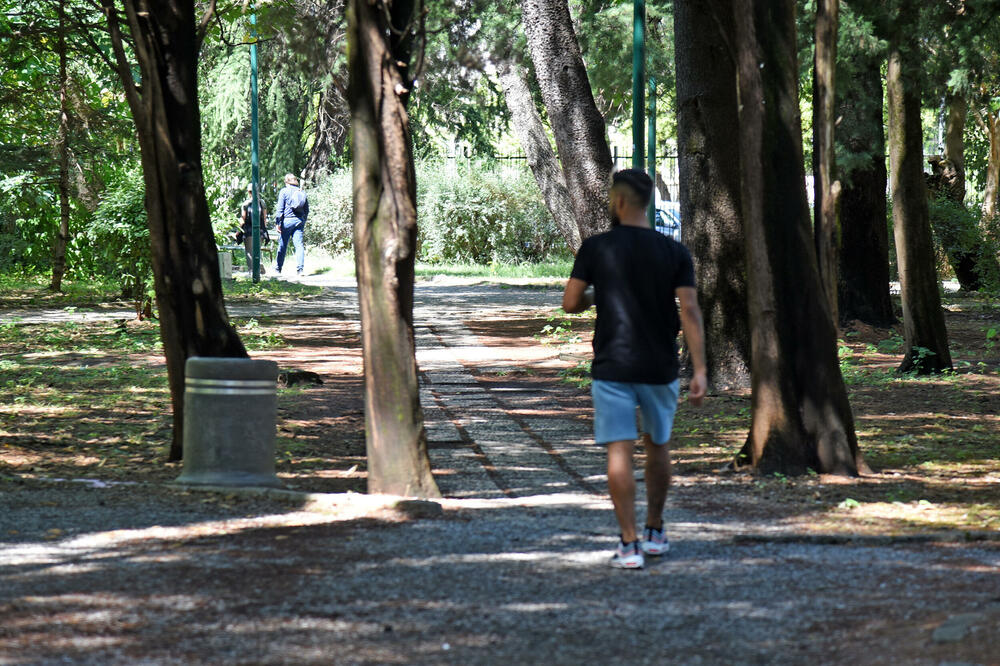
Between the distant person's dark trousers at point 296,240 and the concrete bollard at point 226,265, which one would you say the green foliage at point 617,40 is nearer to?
the distant person's dark trousers at point 296,240

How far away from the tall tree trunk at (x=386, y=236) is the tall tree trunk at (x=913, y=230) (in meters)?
7.01

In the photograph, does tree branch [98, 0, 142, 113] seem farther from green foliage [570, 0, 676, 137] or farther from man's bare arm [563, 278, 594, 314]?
green foliage [570, 0, 676, 137]

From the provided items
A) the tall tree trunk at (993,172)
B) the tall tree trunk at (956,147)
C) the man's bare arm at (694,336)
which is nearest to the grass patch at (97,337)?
the man's bare arm at (694,336)

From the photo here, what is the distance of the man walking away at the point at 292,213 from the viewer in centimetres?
2803

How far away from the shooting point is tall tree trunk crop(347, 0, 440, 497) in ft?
24.4

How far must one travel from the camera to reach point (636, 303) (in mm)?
6047

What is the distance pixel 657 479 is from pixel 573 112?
11.3m

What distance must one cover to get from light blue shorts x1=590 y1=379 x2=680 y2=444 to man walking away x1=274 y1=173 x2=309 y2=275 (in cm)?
2210

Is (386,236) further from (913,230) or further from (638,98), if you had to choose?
(913,230)

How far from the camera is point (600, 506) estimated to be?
7602mm

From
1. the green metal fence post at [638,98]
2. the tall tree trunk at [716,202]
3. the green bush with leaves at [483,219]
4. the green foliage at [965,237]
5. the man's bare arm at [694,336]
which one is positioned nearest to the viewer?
the man's bare arm at [694,336]

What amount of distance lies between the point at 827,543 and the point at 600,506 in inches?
58.0

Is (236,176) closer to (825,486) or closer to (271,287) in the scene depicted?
(271,287)

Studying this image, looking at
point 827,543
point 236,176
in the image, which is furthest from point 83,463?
point 236,176
